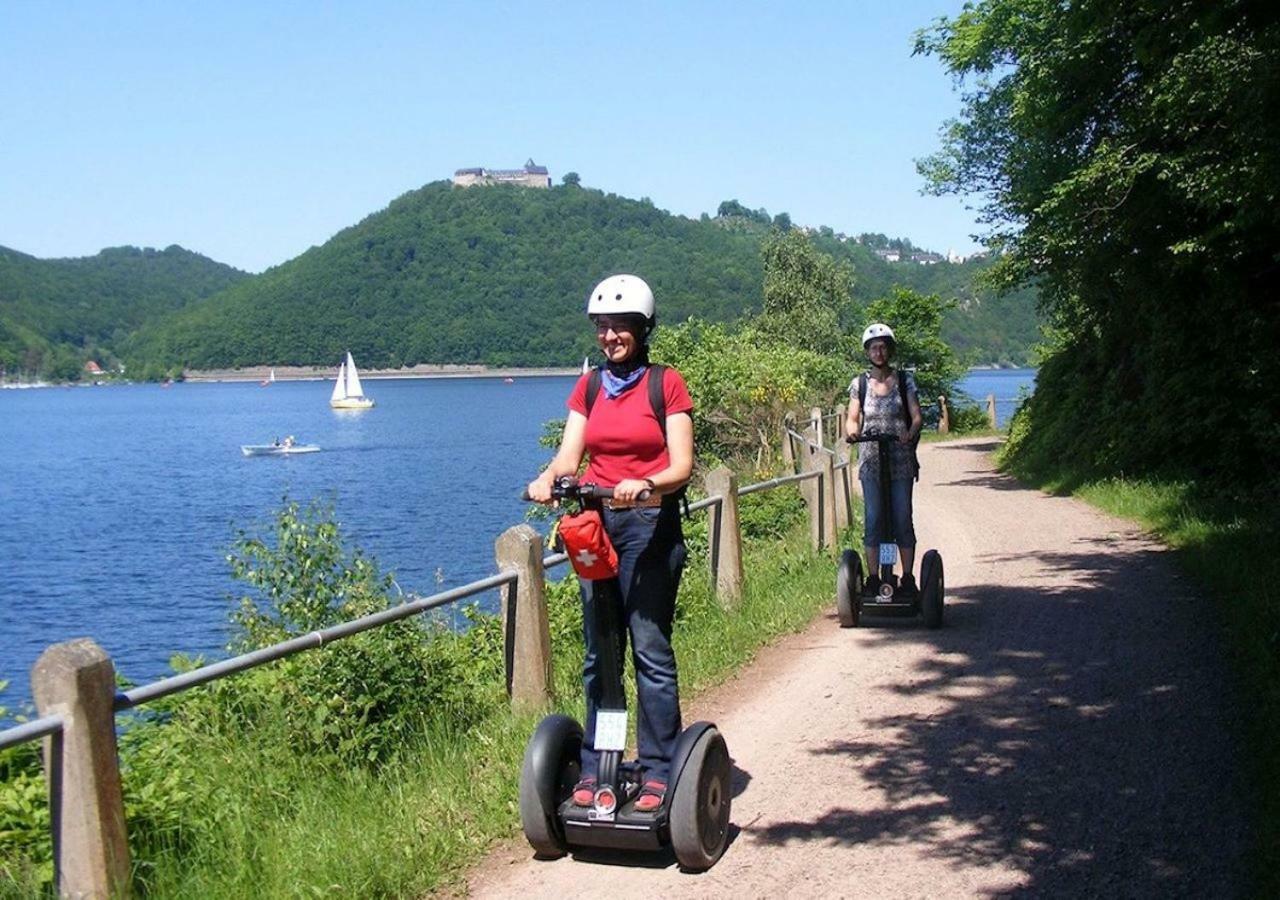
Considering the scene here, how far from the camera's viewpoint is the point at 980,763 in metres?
6.52

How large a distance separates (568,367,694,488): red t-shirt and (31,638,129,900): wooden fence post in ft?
6.40

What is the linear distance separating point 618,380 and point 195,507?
4267 centimetres

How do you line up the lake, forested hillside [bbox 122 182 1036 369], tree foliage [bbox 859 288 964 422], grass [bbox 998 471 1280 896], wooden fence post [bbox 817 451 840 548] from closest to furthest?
grass [bbox 998 471 1280 896]
wooden fence post [bbox 817 451 840 548]
the lake
tree foliage [bbox 859 288 964 422]
forested hillside [bbox 122 182 1036 369]

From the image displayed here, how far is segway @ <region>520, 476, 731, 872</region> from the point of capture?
5199 mm

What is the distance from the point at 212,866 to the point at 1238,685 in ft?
18.1

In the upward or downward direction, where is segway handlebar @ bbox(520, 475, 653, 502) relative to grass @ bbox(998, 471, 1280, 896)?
upward

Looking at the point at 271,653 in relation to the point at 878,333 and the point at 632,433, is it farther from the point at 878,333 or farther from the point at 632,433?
the point at 878,333

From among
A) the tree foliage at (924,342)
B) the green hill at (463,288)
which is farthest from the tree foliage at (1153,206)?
the green hill at (463,288)

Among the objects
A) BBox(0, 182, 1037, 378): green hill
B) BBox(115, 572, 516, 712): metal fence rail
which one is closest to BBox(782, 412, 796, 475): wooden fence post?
BBox(115, 572, 516, 712): metal fence rail

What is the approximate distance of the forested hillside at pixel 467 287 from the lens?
16550 centimetres

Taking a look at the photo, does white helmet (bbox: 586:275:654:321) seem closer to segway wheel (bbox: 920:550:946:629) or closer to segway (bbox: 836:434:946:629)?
segway (bbox: 836:434:946:629)

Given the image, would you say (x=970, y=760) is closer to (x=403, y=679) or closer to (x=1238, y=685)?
(x=1238, y=685)

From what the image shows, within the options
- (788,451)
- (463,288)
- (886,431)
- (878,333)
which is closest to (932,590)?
(886,431)

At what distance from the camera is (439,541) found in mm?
30797
